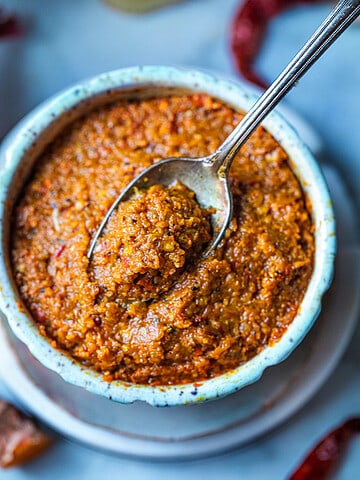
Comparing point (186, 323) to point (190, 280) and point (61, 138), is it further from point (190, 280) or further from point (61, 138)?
point (61, 138)

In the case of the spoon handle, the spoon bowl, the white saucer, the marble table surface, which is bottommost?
the white saucer

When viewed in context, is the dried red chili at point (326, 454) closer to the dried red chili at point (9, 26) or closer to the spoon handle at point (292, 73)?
the spoon handle at point (292, 73)

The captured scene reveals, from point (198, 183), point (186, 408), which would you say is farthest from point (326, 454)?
point (198, 183)

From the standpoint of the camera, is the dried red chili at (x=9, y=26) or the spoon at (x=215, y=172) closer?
the spoon at (x=215, y=172)

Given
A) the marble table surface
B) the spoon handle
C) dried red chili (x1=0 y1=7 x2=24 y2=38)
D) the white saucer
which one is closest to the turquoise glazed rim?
the spoon handle

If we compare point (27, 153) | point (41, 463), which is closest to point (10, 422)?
point (41, 463)

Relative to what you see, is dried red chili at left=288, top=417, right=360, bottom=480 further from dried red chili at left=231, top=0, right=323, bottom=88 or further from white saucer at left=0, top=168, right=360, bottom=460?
dried red chili at left=231, top=0, right=323, bottom=88

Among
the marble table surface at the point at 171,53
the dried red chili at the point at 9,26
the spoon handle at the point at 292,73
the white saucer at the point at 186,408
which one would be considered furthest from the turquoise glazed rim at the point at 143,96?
the dried red chili at the point at 9,26
